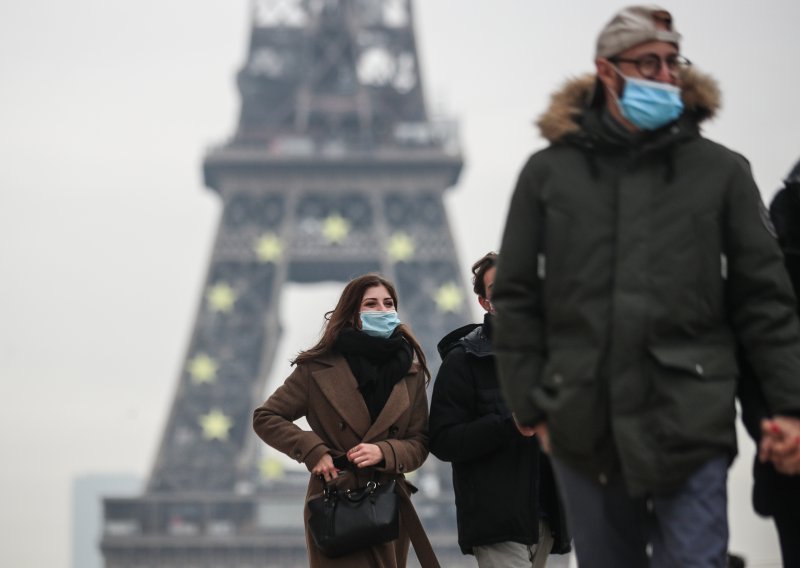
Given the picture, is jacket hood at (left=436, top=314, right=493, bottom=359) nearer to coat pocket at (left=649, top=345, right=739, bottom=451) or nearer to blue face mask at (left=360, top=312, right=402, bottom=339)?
blue face mask at (left=360, top=312, right=402, bottom=339)

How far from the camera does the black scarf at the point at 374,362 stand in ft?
22.6

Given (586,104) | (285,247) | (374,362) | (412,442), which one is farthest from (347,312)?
(285,247)

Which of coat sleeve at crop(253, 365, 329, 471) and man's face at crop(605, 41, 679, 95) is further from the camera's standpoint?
coat sleeve at crop(253, 365, 329, 471)

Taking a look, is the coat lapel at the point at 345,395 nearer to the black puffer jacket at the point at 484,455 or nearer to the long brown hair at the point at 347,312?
the long brown hair at the point at 347,312

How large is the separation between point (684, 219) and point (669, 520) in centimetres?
80

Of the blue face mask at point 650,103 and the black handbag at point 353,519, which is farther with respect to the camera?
the black handbag at point 353,519

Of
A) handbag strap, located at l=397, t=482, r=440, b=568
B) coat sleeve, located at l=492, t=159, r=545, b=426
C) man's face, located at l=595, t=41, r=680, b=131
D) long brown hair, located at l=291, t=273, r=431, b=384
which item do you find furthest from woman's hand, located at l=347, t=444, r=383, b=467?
man's face, located at l=595, t=41, r=680, b=131

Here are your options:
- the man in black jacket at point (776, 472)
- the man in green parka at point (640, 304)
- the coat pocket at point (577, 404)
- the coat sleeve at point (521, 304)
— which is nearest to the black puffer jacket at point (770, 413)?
the man in black jacket at point (776, 472)

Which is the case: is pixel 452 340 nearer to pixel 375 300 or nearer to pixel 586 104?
pixel 375 300

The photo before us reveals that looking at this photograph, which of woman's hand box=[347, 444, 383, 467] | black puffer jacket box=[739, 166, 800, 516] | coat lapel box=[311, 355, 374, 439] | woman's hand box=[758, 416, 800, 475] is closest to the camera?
woman's hand box=[758, 416, 800, 475]

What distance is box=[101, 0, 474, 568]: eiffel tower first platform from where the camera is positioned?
4638cm

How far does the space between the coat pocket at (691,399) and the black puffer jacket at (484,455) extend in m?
2.05

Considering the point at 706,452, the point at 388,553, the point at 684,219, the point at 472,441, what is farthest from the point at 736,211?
the point at 388,553

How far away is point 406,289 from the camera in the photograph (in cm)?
4741
